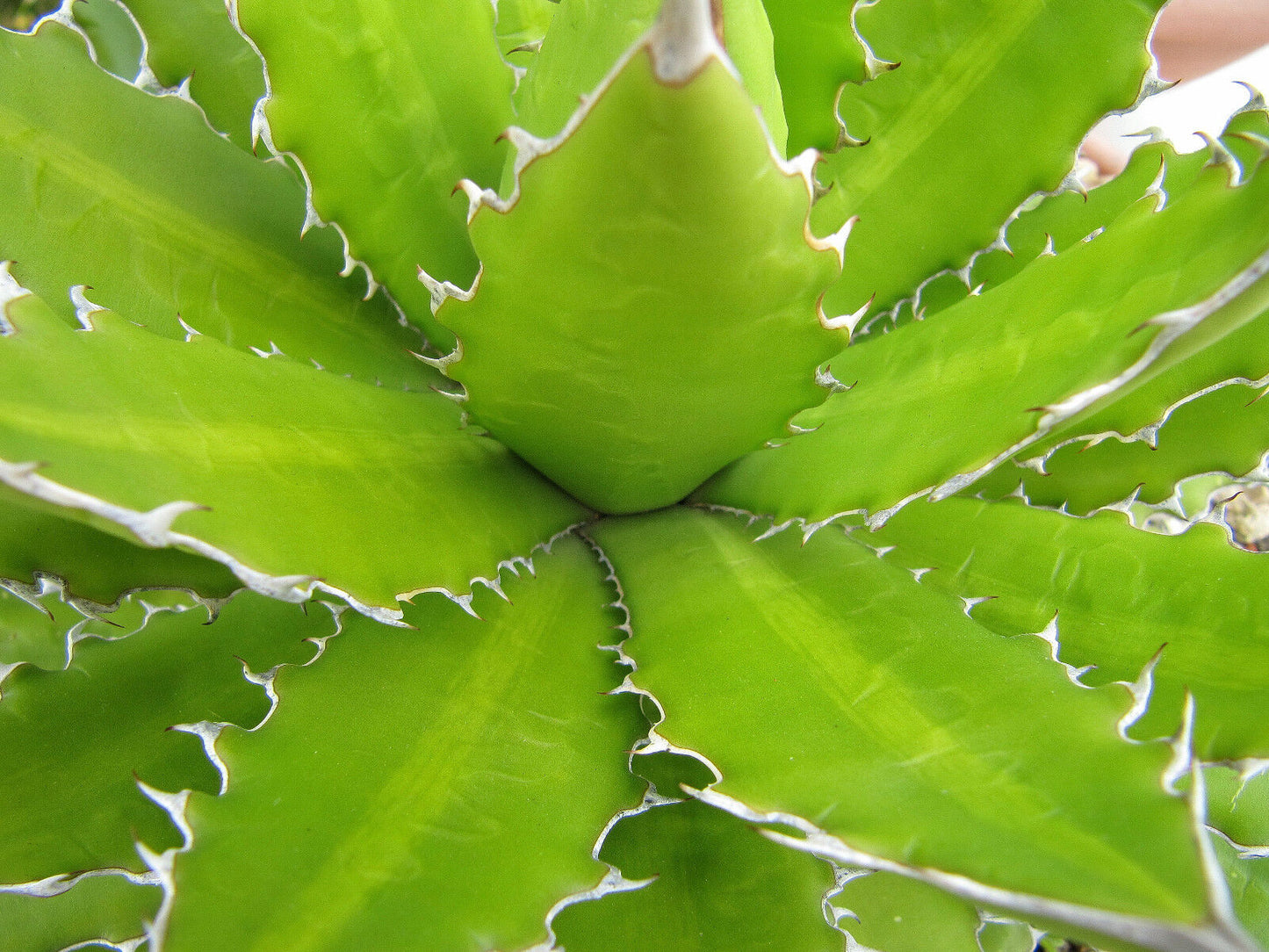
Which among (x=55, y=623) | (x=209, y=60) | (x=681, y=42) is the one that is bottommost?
(x=55, y=623)

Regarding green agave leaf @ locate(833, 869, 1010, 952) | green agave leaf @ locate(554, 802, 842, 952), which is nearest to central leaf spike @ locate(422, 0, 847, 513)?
green agave leaf @ locate(554, 802, 842, 952)

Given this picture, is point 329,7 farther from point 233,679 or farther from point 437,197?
point 233,679

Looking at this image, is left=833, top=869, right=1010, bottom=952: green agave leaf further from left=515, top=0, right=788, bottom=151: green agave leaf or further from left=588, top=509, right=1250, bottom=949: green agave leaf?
left=515, top=0, right=788, bottom=151: green agave leaf

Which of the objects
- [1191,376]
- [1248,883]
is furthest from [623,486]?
[1248,883]

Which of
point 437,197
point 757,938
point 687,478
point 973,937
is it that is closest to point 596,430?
point 687,478

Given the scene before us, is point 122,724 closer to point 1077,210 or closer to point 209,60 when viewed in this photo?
point 209,60

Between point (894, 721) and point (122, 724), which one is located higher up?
point (122, 724)
